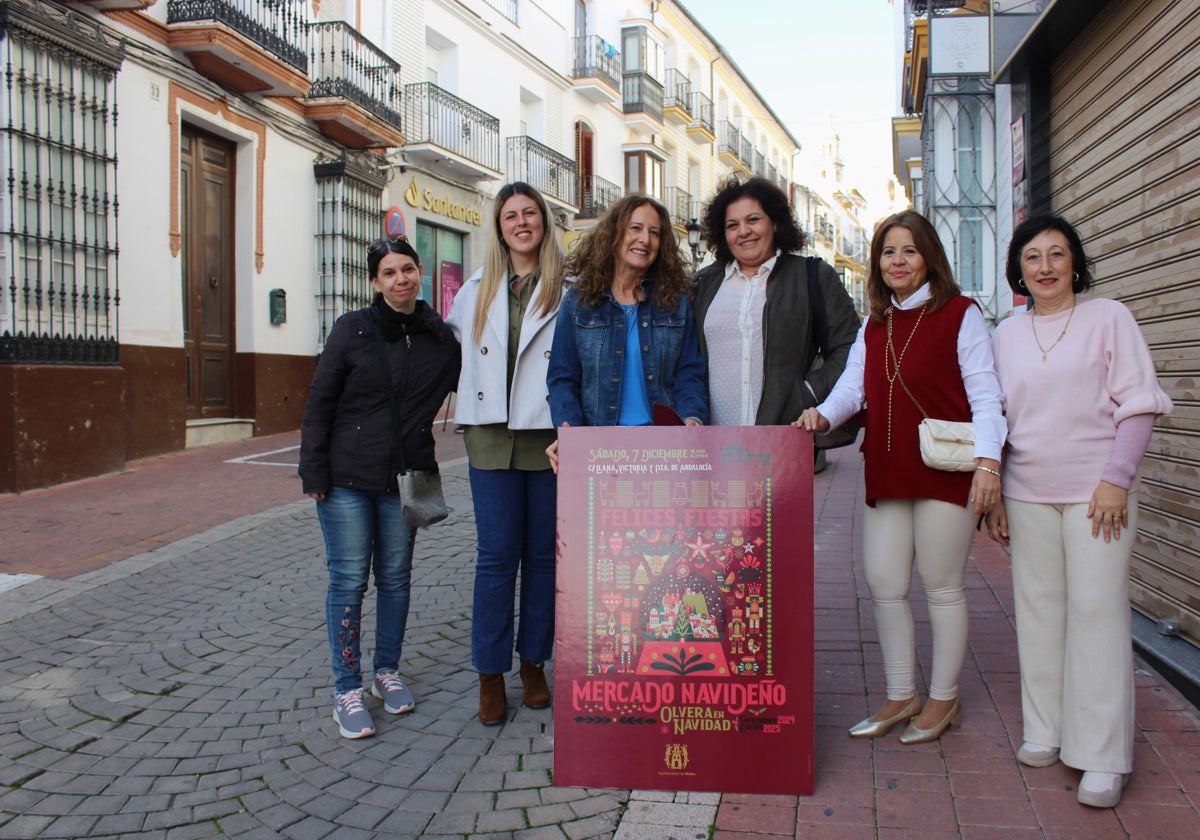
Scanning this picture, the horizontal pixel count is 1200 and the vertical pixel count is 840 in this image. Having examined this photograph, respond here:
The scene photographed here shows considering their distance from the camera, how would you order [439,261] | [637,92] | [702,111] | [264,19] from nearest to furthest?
[264,19] < [439,261] < [637,92] < [702,111]

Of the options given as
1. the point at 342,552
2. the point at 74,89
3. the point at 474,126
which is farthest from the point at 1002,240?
the point at 474,126

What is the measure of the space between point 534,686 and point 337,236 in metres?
11.7

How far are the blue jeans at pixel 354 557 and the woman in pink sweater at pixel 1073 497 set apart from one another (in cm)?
225

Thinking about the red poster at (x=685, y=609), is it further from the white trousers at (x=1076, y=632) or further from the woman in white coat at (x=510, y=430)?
the white trousers at (x=1076, y=632)

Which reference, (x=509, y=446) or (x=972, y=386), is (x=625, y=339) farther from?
(x=972, y=386)

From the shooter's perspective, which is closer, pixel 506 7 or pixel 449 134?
pixel 449 134

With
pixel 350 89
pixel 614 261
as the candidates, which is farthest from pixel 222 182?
pixel 614 261

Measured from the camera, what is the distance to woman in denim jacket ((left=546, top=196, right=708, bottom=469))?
344 centimetres

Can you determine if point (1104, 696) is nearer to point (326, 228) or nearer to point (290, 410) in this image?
point (290, 410)

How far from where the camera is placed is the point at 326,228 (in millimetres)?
14242

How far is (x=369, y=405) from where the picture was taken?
3684 mm

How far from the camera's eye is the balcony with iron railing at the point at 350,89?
13.8 meters

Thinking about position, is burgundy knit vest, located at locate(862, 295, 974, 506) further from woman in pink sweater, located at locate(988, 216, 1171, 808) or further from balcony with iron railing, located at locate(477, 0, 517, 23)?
balcony with iron railing, located at locate(477, 0, 517, 23)

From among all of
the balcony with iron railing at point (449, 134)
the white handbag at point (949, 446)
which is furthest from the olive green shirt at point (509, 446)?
the balcony with iron railing at point (449, 134)
